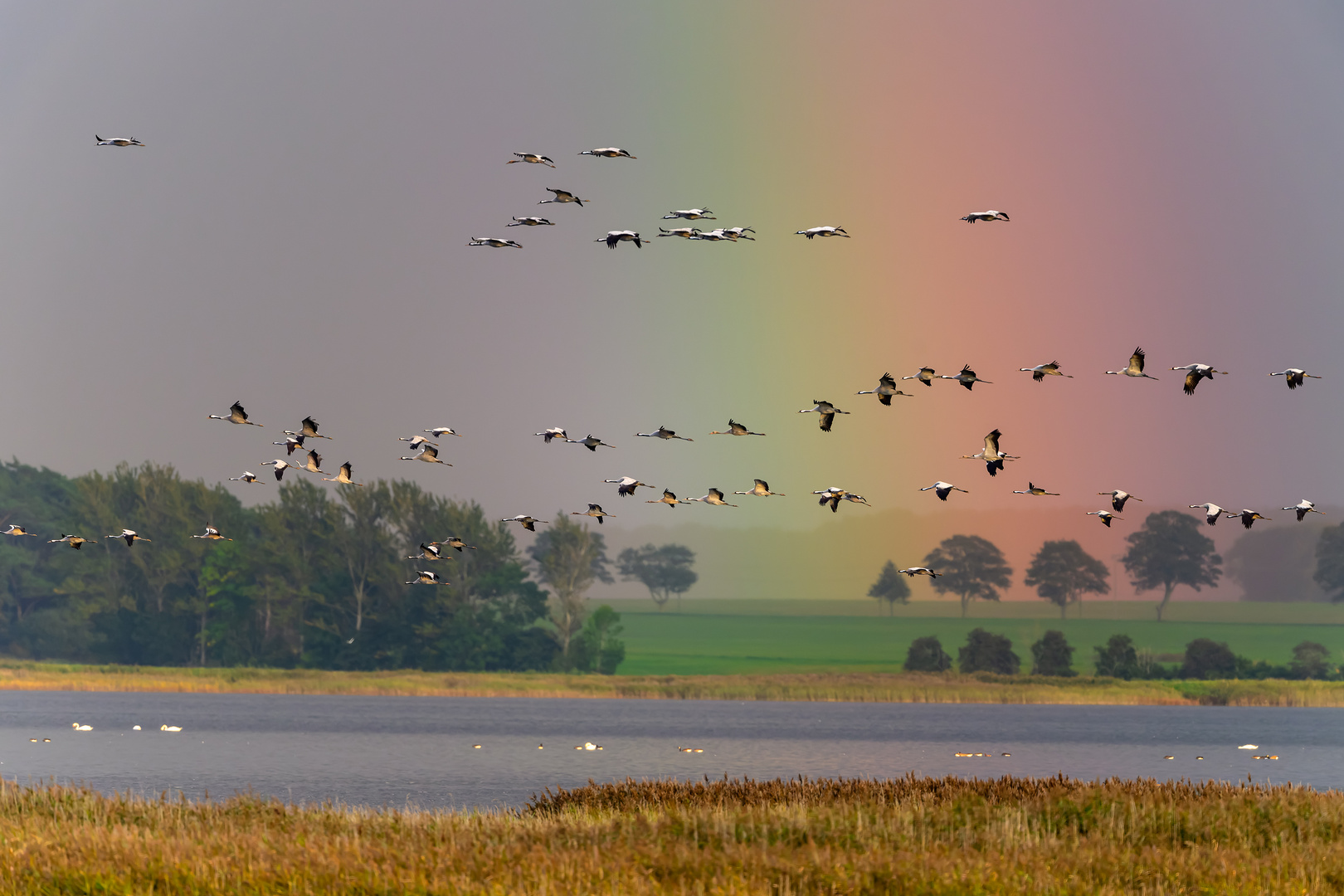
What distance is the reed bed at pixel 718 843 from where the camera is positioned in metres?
21.8

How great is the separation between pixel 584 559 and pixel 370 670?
24597 mm

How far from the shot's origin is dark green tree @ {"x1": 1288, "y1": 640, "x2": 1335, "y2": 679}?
156750mm

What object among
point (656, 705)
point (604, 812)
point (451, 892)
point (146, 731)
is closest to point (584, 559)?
point (656, 705)

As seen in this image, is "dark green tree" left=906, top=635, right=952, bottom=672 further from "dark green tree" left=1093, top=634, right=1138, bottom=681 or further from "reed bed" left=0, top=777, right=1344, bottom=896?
"reed bed" left=0, top=777, right=1344, bottom=896

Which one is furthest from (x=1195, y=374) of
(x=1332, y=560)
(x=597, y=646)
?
(x=1332, y=560)

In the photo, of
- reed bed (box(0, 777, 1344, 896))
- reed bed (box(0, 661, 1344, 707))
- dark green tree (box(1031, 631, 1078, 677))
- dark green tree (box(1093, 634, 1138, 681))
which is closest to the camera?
reed bed (box(0, 777, 1344, 896))

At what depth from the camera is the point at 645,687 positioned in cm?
13462

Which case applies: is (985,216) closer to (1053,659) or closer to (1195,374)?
(1195,374)

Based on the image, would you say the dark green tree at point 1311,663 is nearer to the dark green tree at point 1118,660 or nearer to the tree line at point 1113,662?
the tree line at point 1113,662

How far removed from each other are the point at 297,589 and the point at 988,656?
242ft

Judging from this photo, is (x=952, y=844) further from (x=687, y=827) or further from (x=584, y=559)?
(x=584, y=559)

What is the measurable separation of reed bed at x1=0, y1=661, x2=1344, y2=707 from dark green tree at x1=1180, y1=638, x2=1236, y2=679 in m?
6.97

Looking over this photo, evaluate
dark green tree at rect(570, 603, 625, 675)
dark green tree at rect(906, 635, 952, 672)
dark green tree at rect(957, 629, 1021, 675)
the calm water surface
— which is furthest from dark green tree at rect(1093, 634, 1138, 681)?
dark green tree at rect(570, 603, 625, 675)

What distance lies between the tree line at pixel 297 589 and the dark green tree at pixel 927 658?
33076 mm
